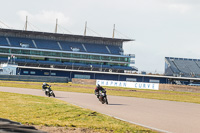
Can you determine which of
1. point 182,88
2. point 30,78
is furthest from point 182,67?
point 30,78

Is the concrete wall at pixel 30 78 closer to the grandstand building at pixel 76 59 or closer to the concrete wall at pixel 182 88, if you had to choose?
the grandstand building at pixel 76 59

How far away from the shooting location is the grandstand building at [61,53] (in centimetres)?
8506

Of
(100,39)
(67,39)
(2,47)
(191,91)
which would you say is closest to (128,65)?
(100,39)

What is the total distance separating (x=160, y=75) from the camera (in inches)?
3238

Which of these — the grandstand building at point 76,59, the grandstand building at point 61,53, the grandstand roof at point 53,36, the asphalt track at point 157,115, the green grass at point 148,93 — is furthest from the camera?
the grandstand roof at point 53,36

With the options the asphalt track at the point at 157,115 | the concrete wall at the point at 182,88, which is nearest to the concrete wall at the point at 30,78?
the concrete wall at the point at 182,88

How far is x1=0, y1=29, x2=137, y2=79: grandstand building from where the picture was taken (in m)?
85.1

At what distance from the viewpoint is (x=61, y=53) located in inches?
3585

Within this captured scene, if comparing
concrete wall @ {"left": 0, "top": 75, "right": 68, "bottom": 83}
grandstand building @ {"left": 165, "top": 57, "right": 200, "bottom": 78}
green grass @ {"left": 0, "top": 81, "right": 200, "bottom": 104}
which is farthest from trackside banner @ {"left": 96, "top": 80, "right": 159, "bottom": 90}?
grandstand building @ {"left": 165, "top": 57, "right": 200, "bottom": 78}

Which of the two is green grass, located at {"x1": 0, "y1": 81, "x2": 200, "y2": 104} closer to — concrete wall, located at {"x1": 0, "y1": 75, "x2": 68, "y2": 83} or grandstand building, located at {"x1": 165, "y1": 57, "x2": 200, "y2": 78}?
concrete wall, located at {"x1": 0, "y1": 75, "x2": 68, "y2": 83}

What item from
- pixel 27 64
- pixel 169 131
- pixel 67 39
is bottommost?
pixel 169 131

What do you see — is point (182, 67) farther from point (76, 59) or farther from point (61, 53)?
point (61, 53)

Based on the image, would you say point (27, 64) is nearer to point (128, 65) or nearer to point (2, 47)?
point (2, 47)

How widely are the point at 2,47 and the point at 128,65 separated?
36.7 m
